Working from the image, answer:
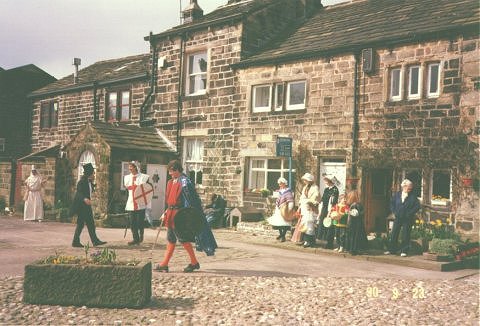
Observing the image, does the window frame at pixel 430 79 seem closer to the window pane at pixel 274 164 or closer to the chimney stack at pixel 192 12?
the window pane at pixel 274 164

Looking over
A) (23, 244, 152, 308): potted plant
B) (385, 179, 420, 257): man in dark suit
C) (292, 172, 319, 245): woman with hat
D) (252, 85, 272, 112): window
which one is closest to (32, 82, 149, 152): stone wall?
(252, 85, 272, 112): window

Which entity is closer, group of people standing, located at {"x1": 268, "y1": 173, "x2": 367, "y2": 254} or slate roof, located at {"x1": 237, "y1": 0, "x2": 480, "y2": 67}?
group of people standing, located at {"x1": 268, "y1": 173, "x2": 367, "y2": 254}

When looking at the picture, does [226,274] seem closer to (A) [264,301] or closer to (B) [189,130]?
(A) [264,301]

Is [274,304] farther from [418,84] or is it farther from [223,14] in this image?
[223,14]

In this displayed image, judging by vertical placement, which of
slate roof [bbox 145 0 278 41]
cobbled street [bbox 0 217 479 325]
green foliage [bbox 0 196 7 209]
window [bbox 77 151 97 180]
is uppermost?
slate roof [bbox 145 0 278 41]

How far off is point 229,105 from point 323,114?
4055mm

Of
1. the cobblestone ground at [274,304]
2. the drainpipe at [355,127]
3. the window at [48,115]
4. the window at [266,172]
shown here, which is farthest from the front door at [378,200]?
the window at [48,115]

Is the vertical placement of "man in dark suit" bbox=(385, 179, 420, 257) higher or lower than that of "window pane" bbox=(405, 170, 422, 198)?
lower

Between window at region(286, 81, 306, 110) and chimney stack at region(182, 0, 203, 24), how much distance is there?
286 inches

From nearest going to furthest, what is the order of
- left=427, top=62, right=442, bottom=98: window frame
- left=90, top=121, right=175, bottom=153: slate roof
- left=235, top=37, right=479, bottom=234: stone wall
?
left=235, top=37, right=479, bottom=234: stone wall < left=427, top=62, right=442, bottom=98: window frame < left=90, top=121, right=175, bottom=153: slate roof

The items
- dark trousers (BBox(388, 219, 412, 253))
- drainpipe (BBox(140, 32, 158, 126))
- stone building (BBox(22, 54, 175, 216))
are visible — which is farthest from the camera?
drainpipe (BBox(140, 32, 158, 126))

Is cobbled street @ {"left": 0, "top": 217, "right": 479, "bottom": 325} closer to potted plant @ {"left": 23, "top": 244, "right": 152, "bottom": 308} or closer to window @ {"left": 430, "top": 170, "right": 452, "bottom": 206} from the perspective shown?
potted plant @ {"left": 23, "top": 244, "right": 152, "bottom": 308}

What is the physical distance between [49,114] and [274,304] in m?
23.5

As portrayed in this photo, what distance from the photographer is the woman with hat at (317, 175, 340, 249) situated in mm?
12562
